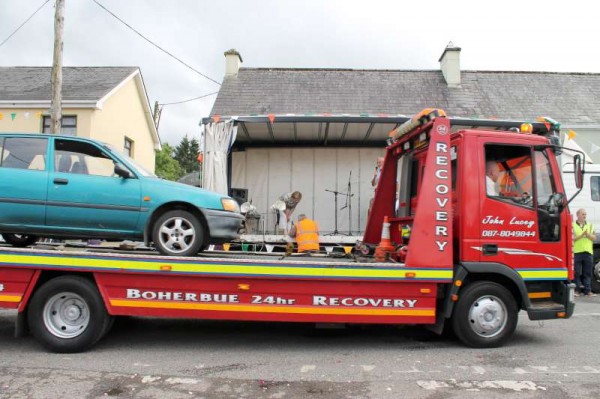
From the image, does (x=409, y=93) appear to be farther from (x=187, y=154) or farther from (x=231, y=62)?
A: (x=187, y=154)

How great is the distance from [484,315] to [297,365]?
7.10 ft

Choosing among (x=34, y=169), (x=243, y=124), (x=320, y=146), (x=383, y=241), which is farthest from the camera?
(x=320, y=146)

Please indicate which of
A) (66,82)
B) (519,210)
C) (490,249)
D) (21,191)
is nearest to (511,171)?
(519,210)

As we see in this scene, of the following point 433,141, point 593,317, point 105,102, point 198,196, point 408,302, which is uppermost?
point 105,102

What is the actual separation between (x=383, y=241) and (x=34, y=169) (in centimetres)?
427

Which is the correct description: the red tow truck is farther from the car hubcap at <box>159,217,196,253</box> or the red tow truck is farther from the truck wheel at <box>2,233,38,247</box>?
the truck wheel at <box>2,233,38,247</box>

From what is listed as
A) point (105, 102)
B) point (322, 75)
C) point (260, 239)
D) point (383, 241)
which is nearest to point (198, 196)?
point (383, 241)

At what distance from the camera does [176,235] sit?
5.18m

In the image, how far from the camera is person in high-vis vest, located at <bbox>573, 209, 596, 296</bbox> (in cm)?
933

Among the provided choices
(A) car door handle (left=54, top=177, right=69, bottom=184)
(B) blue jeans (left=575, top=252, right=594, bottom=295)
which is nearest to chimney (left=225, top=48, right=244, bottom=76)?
(A) car door handle (left=54, top=177, right=69, bottom=184)

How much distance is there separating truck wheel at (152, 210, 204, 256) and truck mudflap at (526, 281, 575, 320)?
12.4ft

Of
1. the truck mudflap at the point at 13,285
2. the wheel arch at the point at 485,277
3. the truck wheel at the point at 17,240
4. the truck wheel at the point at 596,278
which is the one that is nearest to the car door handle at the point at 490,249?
the wheel arch at the point at 485,277

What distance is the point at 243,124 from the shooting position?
959 cm

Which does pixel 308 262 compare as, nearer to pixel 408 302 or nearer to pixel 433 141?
pixel 408 302
